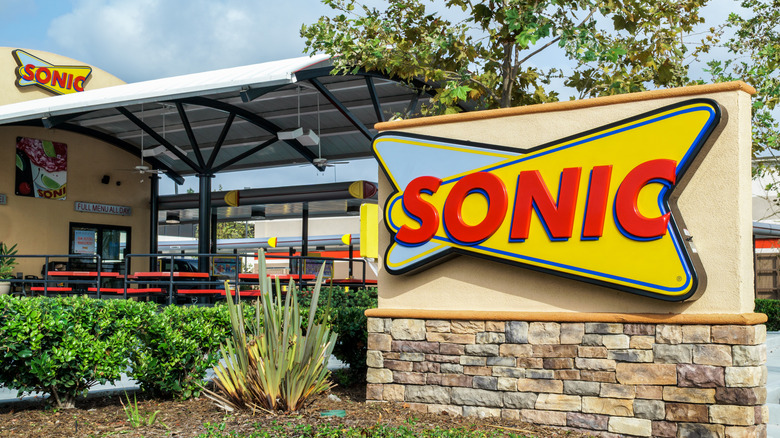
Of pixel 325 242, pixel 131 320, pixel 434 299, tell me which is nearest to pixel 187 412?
pixel 131 320

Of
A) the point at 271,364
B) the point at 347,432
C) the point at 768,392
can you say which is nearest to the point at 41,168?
the point at 271,364

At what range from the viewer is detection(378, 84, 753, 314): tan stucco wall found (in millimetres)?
5512

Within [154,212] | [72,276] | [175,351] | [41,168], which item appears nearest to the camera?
[175,351]

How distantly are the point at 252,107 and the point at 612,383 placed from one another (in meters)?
12.9

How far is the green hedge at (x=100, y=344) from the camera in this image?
6.36m

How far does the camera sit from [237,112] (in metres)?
16.2

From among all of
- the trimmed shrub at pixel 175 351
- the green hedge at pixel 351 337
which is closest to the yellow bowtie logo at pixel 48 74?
the trimmed shrub at pixel 175 351

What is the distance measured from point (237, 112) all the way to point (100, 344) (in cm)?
1031

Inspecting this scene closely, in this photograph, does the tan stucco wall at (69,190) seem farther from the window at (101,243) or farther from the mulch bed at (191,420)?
the mulch bed at (191,420)

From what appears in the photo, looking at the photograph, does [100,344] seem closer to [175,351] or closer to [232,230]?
[175,351]

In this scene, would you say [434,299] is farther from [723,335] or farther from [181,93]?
[181,93]

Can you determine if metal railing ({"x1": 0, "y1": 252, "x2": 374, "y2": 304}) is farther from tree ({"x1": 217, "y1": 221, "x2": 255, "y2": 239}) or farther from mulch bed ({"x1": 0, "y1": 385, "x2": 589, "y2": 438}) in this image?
tree ({"x1": 217, "y1": 221, "x2": 255, "y2": 239})

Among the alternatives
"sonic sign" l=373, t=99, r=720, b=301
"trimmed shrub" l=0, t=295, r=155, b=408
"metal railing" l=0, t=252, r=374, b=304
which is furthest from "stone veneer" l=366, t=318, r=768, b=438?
"trimmed shrub" l=0, t=295, r=155, b=408

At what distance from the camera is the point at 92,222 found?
2023 centimetres
